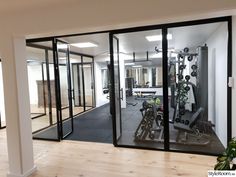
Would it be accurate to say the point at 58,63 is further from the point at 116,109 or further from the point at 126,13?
the point at 126,13

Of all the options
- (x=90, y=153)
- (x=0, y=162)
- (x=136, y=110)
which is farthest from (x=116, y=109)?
(x=136, y=110)

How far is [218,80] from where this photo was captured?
3861 mm

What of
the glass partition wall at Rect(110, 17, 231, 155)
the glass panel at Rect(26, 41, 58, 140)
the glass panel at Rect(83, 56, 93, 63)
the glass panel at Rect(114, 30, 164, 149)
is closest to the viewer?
the glass partition wall at Rect(110, 17, 231, 155)

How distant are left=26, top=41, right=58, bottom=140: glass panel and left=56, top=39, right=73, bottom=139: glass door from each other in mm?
247

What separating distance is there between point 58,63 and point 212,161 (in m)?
3.60

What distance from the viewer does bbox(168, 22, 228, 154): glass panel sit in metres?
3.74

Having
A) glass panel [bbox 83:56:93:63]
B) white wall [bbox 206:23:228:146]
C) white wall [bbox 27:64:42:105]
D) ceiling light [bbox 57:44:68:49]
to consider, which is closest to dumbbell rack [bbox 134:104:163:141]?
white wall [bbox 206:23:228:146]

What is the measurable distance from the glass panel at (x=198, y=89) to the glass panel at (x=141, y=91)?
0.34 metres

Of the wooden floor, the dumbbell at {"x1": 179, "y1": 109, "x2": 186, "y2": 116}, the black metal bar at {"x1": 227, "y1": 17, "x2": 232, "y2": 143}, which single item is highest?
the black metal bar at {"x1": 227, "y1": 17, "x2": 232, "y2": 143}

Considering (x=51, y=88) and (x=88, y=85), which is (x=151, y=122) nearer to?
(x=51, y=88)

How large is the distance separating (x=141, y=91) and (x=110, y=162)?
16.0ft

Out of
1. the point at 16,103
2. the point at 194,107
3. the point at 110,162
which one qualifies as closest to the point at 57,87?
the point at 16,103

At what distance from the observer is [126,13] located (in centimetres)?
216

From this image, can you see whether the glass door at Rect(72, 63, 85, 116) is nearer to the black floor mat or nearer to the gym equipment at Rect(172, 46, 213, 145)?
the black floor mat
